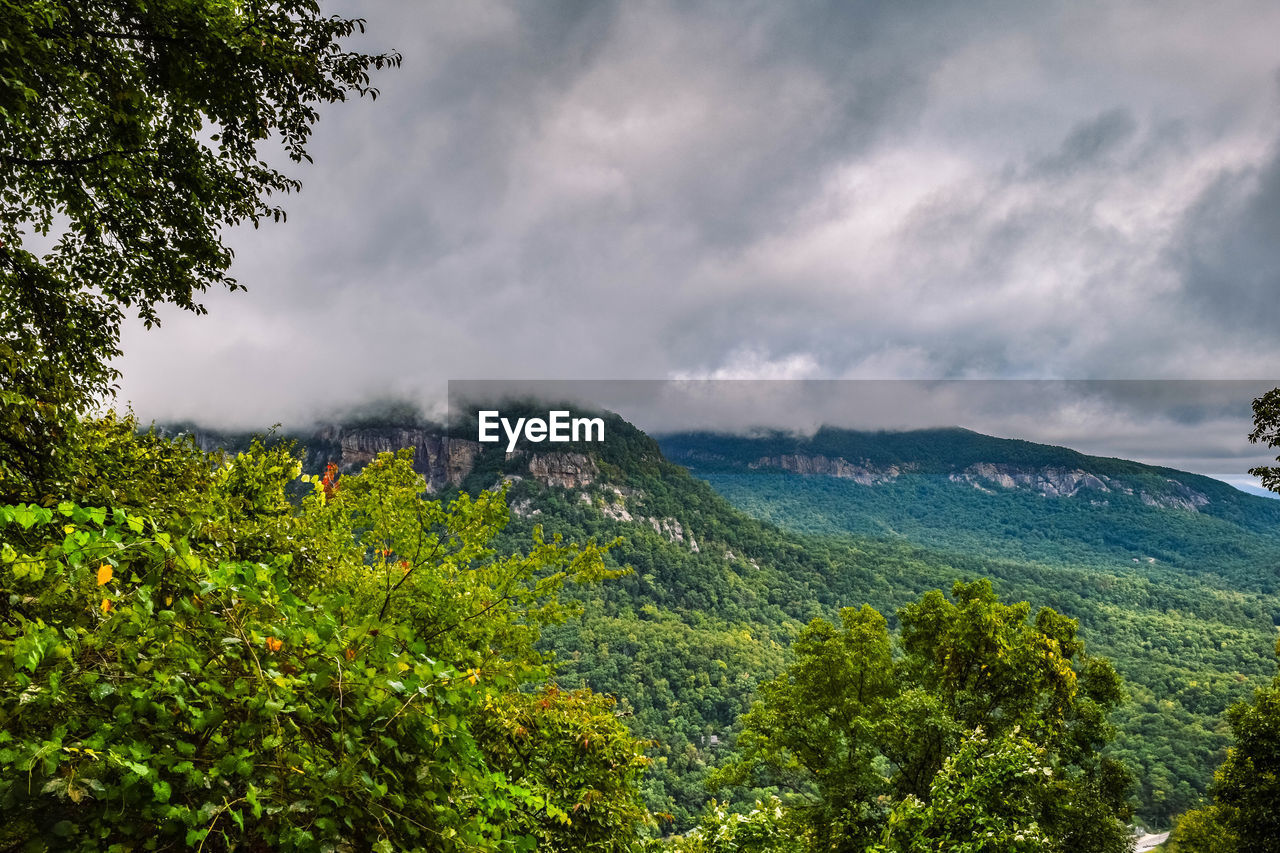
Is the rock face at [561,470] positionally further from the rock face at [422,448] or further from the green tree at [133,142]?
the green tree at [133,142]

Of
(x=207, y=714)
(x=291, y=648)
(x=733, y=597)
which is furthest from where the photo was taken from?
(x=733, y=597)

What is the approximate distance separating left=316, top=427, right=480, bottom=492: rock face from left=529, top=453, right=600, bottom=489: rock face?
23.4 metres

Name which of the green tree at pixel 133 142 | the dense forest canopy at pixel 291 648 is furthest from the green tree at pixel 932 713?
the green tree at pixel 133 142

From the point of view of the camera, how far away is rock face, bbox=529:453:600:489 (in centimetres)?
14300

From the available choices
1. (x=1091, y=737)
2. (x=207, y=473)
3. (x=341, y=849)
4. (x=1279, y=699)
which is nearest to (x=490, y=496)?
(x=207, y=473)

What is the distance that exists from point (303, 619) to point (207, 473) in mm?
8262

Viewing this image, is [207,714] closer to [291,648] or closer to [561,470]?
[291,648]

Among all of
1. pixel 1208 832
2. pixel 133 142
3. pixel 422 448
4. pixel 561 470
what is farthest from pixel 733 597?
pixel 133 142

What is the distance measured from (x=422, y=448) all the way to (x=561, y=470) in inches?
1899

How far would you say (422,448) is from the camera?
164 m

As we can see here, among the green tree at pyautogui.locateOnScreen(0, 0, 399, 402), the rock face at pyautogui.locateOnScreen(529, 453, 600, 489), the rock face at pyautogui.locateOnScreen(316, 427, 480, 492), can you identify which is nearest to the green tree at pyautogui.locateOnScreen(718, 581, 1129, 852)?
the green tree at pyautogui.locateOnScreen(0, 0, 399, 402)

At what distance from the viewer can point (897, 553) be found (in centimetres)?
14650

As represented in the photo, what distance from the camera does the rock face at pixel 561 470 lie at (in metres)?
143

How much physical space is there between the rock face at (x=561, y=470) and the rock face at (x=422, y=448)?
2340cm
